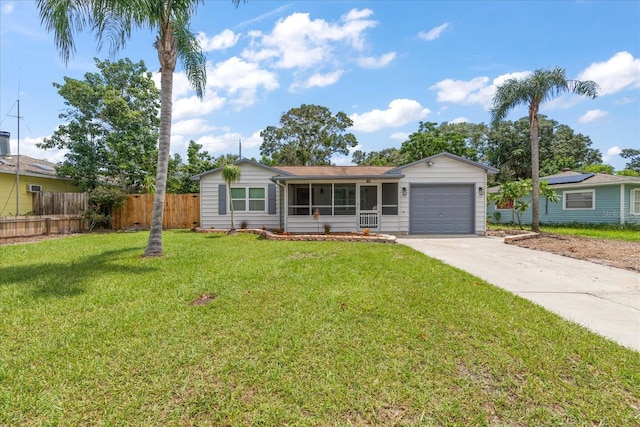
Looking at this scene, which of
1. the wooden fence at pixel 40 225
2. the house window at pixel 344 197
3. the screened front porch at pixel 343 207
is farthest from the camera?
the house window at pixel 344 197

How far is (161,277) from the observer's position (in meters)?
5.38

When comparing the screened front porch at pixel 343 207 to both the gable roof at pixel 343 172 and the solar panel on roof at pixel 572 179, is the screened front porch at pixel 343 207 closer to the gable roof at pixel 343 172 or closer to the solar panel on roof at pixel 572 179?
the gable roof at pixel 343 172

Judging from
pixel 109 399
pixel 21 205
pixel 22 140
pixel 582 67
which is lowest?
pixel 109 399

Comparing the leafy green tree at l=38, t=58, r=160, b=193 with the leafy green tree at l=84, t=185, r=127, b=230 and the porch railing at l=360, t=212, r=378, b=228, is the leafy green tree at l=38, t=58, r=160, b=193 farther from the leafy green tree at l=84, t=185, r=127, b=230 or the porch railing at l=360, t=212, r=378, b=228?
the porch railing at l=360, t=212, r=378, b=228

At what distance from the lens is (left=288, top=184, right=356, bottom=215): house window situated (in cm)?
1347

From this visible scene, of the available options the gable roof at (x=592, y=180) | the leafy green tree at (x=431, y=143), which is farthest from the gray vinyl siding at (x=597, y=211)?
the leafy green tree at (x=431, y=143)

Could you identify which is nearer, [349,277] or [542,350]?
[542,350]

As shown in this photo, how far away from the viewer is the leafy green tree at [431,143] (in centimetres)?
2527

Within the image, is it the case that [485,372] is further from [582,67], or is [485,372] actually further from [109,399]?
[582,67]

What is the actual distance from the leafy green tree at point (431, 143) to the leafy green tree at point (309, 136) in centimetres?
778

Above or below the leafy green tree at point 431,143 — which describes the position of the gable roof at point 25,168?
below

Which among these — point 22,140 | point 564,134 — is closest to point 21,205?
point 22,140

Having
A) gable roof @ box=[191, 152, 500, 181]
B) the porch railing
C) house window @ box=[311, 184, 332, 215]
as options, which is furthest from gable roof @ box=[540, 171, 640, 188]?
house window @ box=[311, 184, 332, 215]

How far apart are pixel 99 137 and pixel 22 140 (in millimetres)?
3282
